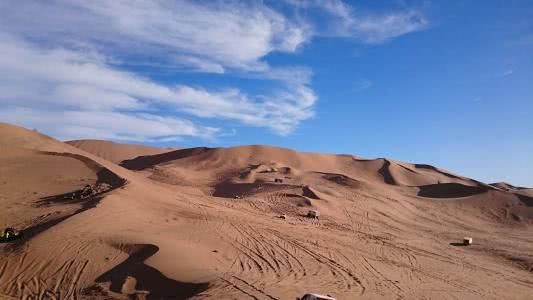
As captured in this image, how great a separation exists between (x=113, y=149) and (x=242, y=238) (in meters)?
49.6

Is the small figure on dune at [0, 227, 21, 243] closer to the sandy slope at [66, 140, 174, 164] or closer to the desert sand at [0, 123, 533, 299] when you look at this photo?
the desert sand at [0, 123, 533, 299]

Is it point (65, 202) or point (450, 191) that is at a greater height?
point (450, 191)

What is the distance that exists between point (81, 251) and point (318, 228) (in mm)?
10181

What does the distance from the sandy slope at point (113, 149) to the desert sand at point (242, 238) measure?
26.6 metres

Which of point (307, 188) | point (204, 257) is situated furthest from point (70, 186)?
point (307, 188)

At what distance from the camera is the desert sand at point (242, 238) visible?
39.8 feet

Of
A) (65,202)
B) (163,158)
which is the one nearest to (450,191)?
(163,158)

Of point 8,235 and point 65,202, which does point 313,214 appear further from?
point 8,235

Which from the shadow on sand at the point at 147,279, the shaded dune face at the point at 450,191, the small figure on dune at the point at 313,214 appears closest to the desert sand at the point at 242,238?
the shadow on sand at the point at 147,279

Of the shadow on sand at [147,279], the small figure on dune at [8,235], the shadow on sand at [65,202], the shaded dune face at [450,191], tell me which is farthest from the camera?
the shaded dune face at [450,191]

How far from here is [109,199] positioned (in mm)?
18609

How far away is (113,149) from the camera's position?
2474 inches

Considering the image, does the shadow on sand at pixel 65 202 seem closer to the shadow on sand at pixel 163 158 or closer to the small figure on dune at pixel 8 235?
the small figure on dune at pixel 8 235

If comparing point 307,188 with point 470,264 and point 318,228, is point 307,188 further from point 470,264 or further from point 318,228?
point 470,264
